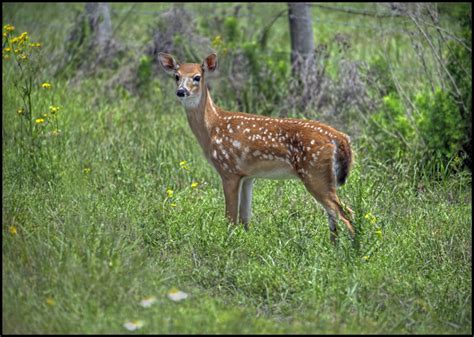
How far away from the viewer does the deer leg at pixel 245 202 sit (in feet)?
23.6

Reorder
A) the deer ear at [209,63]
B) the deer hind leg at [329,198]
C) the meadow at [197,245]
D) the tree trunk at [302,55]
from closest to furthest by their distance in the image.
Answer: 1. the meadow at [197,245]
2. the deer hind leg at [329,198]
3. the deer ear at [209,63]
4. the tree trunk at [302,55]

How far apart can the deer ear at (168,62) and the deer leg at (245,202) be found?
3.95 feet

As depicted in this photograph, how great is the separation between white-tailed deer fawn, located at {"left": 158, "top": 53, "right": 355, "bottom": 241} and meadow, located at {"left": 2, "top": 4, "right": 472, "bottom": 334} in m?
0.27

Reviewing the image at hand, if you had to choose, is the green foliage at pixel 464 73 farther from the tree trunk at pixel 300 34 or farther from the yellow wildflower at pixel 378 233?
the yellow wildflower at pixel 378 233


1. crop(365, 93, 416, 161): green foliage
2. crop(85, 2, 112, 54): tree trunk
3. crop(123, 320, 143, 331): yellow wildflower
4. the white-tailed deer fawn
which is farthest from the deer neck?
crop(85, 2, 112, 54): tree trunk

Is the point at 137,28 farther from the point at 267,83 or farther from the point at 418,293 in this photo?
the point at 418,293

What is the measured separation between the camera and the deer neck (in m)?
7.42

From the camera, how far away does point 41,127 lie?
8.17m

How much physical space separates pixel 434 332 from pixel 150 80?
704cm

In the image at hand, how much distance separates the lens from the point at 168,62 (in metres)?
7.67

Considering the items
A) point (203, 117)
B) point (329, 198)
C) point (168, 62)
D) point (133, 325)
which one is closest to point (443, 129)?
point (329, 198)

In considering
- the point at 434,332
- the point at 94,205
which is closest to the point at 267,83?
the point at 94,205

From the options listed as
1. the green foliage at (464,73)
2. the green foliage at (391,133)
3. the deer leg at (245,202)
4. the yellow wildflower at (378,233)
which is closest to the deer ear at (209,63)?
the deer leg at (245,202)

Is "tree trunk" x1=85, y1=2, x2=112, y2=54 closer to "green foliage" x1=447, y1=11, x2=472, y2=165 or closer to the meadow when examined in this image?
the meadow
